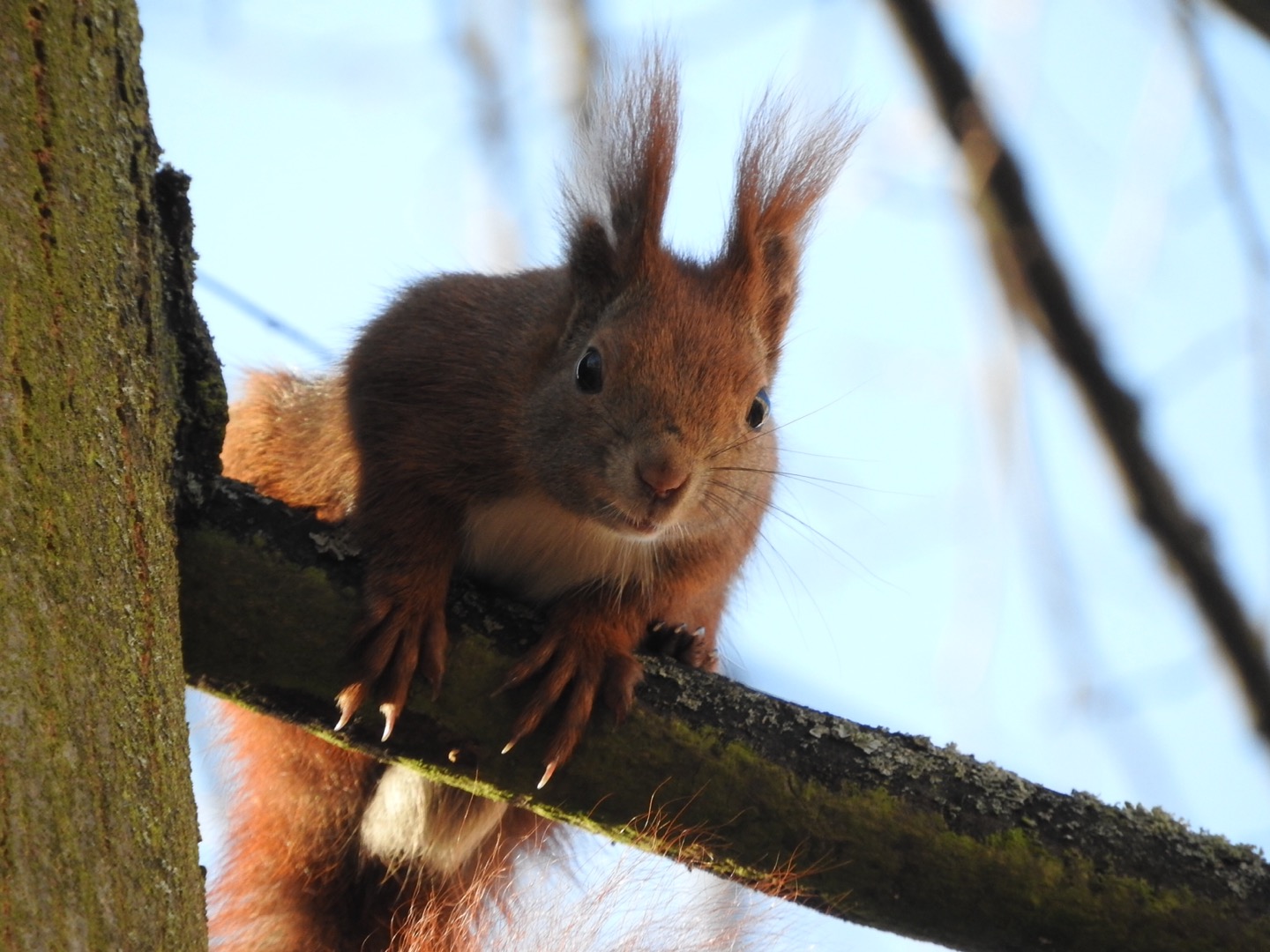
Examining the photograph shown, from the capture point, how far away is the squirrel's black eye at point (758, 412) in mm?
2957

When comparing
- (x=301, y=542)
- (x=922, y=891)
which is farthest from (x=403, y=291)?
(x=922, y=891)

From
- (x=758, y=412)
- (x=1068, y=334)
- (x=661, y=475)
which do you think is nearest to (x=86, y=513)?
(x=661, y=475)

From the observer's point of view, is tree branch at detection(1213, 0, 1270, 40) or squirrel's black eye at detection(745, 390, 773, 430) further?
squirrel's black eye at detection(745, 390, 773, 430)

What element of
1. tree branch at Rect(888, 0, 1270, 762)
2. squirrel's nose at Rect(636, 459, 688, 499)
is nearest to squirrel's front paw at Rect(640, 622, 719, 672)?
squirrel's nose at Rect(636, 459, 688, 499)

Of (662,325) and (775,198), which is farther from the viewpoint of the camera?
(775,198)

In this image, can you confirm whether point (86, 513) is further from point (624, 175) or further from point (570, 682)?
point (624, 175)

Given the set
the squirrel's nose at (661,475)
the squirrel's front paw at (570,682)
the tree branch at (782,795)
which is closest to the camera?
the tree branch at (782,795)

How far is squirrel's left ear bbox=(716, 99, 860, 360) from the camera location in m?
3.26

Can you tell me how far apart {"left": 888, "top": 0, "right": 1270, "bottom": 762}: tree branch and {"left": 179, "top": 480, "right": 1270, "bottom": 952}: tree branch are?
3.93 ft

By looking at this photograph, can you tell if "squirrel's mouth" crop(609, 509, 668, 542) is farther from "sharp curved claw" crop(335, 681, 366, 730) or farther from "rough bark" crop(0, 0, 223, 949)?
"rough bark" crop(0, 0, 223, 949)

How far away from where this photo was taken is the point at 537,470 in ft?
9.45

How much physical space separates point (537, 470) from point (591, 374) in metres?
0.24

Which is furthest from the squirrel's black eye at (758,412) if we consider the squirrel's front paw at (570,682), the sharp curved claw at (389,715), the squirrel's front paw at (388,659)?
the sharp curved claw at (389,715)

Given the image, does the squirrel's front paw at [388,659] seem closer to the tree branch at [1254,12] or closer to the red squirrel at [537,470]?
the red squirrel at [537,470]
